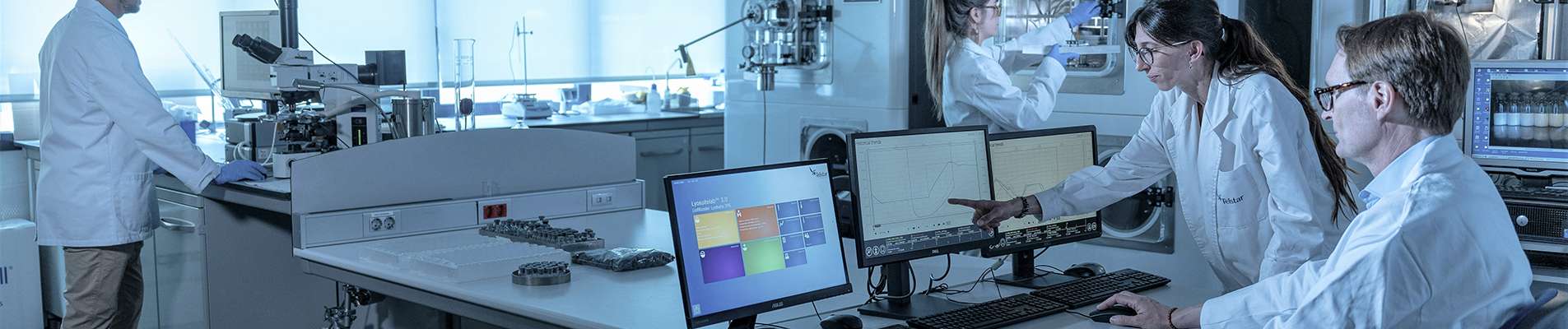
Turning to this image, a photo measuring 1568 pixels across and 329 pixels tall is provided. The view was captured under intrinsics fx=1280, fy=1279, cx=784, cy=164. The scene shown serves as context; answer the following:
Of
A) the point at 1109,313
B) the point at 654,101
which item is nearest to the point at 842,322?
the point at 1109,313

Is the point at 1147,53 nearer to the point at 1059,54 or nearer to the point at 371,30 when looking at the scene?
the point at 1059,54

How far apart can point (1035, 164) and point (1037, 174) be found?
0.07 ft

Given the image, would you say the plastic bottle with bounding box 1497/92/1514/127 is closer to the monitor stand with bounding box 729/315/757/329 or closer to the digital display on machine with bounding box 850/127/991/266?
the digital display on machine with bounding box 850/127/991/266

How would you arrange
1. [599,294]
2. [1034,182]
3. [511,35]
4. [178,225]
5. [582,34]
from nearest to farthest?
[599,294], [1034,182], [178,225], [511,35], [582,34]

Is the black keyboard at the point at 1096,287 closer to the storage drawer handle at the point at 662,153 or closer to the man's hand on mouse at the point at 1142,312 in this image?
the man's hand on mouse at the point at 1142,312

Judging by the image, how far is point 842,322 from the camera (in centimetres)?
210

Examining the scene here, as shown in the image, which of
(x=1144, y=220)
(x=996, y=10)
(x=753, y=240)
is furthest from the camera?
(x=996, y=10)

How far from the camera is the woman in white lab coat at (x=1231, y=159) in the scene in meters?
2.24

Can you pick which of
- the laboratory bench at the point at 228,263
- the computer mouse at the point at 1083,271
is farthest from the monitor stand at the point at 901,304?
the laboratory bench at the point at 228,263

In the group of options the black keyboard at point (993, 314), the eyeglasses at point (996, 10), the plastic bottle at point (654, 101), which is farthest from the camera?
the plastic bottle at point (654, 101)

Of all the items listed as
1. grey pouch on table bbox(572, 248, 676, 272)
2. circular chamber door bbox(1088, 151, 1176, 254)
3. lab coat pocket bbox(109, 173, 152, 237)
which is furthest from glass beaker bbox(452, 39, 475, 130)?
grey pouch on table bbox(572, 248, 676, 272)

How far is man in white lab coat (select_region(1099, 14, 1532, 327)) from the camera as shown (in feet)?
4.78

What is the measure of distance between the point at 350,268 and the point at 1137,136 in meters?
1.66

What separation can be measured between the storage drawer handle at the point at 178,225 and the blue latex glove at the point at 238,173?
33cm
